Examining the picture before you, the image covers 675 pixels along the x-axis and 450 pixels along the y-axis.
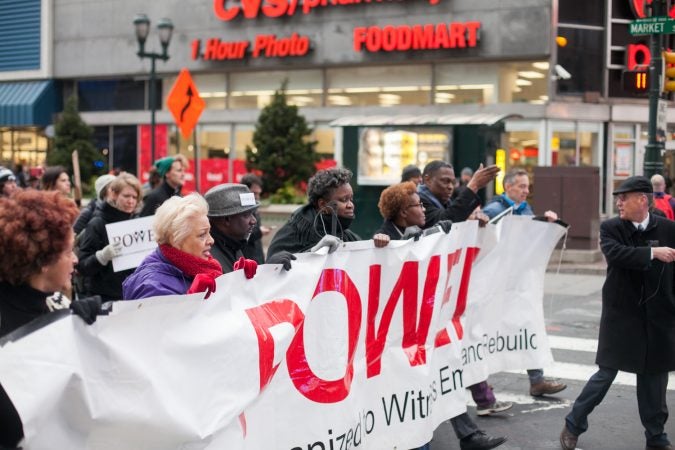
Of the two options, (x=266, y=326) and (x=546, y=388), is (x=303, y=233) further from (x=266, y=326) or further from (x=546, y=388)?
(x=546, y=388)

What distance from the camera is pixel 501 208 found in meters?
7.96

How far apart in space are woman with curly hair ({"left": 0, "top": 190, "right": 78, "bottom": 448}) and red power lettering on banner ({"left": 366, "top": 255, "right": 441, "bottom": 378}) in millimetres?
2337

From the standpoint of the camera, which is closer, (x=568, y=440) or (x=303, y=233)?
(x=303, y=233)

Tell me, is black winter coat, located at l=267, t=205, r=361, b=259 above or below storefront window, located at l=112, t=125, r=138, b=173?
below

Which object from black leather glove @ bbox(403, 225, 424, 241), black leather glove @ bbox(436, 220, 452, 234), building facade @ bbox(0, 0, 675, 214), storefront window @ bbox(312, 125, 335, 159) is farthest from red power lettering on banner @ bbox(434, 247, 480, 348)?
storefront window @ bbox(312, 125, 335, 159)

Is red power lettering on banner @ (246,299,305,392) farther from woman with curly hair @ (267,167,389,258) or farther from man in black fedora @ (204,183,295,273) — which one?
woman with curly hair @ (267,167,389,258)

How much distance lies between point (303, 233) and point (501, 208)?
271cm

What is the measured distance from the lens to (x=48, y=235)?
309 centimetres

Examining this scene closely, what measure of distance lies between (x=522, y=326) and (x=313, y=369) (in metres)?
3.35

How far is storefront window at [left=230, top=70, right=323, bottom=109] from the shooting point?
2950cm

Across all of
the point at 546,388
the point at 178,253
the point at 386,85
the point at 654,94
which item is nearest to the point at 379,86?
the point at 386,85

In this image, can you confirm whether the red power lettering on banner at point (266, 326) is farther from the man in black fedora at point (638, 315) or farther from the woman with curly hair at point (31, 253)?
the man in black fedora at point (638, 315)

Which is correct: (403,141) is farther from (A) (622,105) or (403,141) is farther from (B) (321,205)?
(B) (321,205)

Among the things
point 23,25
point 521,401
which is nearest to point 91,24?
point 23,25
